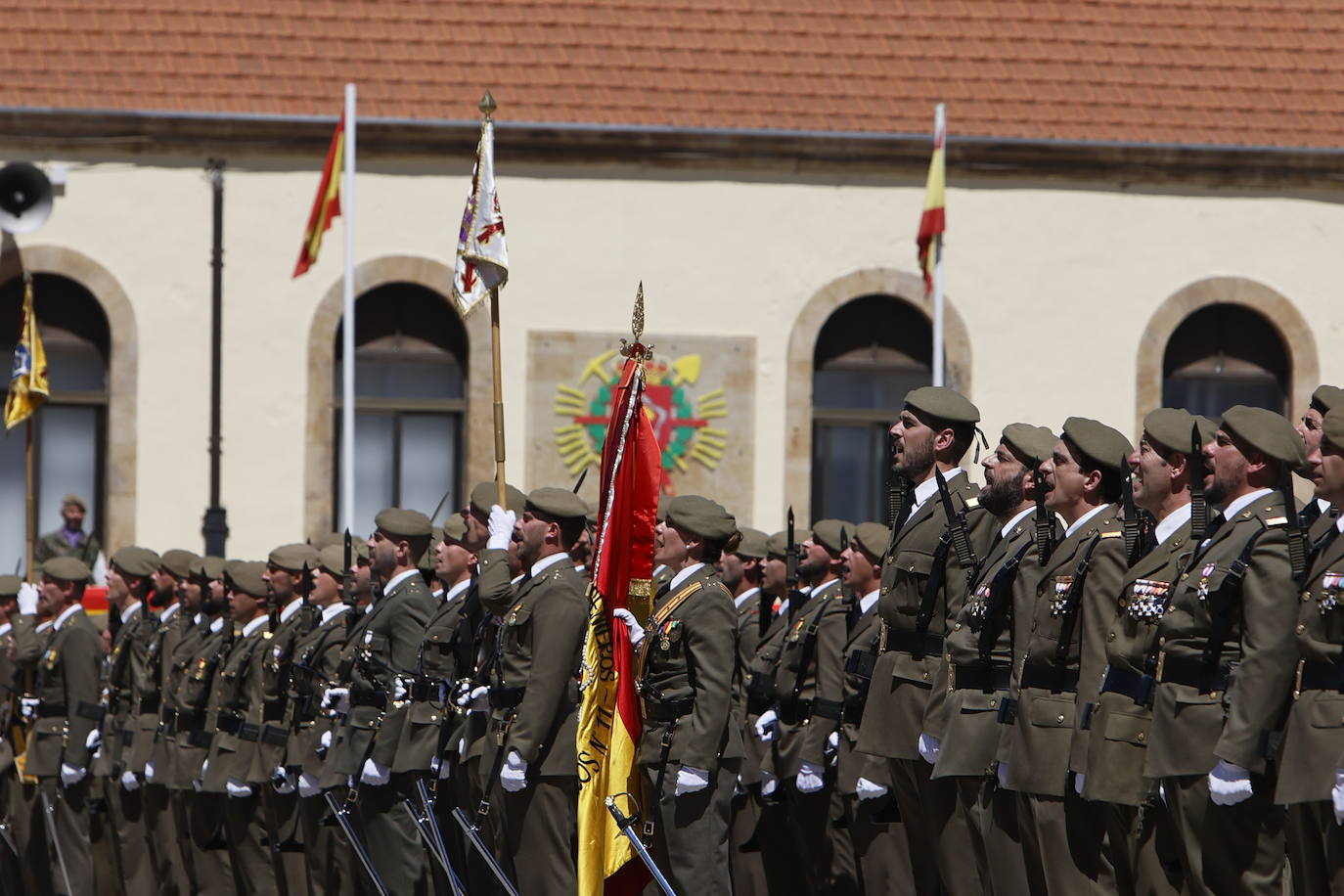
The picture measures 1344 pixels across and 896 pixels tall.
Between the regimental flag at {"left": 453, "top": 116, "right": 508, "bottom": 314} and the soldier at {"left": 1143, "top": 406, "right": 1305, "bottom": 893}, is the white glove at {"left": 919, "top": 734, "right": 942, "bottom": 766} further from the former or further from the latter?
the regimental flag at {"left": 453, "top": 116, "right": 508, "bottom": 314}

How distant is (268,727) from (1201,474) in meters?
6.11

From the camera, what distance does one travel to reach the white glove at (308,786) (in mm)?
11644

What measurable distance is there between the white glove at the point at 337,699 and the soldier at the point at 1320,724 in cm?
557

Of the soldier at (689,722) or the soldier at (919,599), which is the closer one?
the soldier at (919,599)

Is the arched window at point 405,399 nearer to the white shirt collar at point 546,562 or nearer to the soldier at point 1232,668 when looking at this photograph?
the white shirt collar at point 546,562

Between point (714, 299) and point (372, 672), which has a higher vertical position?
point (714, 299)

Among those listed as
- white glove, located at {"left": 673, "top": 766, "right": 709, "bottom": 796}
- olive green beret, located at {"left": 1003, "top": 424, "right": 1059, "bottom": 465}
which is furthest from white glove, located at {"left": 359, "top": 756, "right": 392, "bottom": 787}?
olive green beret, located at {"left": 1003, "top": 424, "right": 1059, "bottom": 465}

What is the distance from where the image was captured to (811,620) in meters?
11.0

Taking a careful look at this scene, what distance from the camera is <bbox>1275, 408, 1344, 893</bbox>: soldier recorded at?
22.0 feet

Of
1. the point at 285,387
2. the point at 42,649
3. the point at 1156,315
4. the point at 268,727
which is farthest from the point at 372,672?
the point at 1156,315

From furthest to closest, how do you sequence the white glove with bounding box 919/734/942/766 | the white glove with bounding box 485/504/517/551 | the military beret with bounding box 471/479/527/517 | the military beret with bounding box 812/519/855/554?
the military beret with bounding box 812/519/855/554
the military beret with bounding box 471/479/527/517
the white glove with bounding box 485/504/517/551
the white glove with bounding box 919/734/942/766

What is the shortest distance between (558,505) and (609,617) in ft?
3.85

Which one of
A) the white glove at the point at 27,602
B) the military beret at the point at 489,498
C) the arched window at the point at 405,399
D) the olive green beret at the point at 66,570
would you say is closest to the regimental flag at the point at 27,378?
the arched window at the point at 405,399

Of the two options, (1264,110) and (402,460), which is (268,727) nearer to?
(402,460)
